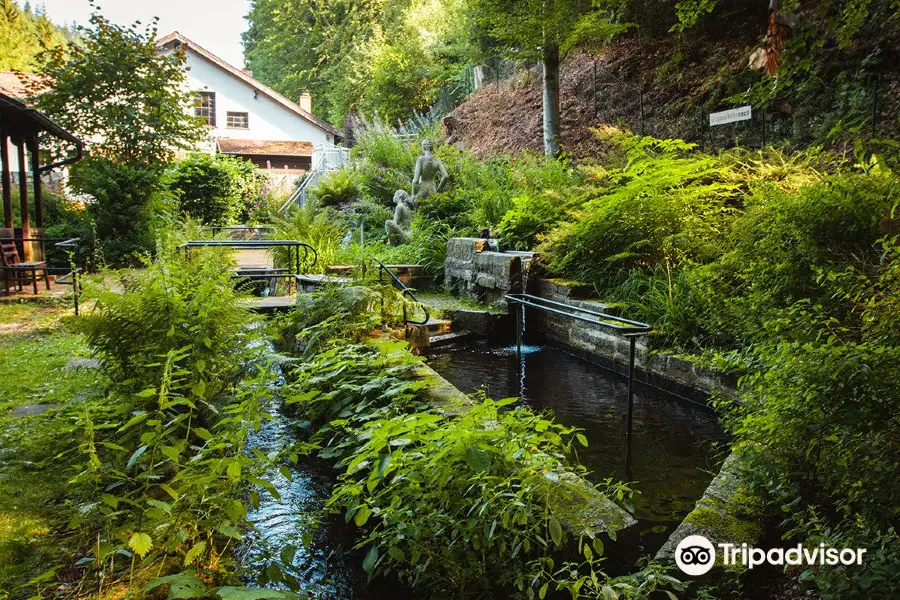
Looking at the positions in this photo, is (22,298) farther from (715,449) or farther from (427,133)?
(427,133)

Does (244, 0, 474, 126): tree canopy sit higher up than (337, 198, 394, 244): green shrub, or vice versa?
(244, 0, 474, 126): tree canopy

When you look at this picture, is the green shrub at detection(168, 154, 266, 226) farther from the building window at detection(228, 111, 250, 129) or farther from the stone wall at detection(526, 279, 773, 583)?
the building window at detection(228, 111, 250, 129)

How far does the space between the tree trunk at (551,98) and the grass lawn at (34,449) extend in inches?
343

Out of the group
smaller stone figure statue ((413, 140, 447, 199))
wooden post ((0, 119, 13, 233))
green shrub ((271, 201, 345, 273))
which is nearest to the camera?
green shrub ((271, 201, 345, 273))

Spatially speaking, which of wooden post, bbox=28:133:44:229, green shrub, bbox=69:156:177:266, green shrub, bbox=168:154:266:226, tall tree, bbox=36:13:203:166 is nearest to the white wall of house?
green shrub, bbox=168:154:266:226

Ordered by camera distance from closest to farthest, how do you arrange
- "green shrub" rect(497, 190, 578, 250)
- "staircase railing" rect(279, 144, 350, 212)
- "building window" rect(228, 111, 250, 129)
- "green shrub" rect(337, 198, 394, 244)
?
"green shrub" rect(497, 190, 578, 250) → "green shrub" rect(337, 198, 394, 244) → "staircase railing" rect(279, 144, 350, 212) → "building window" rect(228, 111, 250, 129)

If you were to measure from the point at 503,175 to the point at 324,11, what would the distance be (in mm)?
29278

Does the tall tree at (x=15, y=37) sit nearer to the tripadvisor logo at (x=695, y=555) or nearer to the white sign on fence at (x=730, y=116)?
the white sign on fence at (x=730, y=116)

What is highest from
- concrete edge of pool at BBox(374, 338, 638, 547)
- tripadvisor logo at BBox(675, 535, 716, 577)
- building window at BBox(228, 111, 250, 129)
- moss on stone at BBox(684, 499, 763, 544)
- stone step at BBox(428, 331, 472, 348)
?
building window at BBox(228, 111, 250, 129)

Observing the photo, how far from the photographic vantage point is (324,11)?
119ft

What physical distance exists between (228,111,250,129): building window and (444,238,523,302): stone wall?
23359 millimetres

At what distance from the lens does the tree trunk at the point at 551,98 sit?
11.5m

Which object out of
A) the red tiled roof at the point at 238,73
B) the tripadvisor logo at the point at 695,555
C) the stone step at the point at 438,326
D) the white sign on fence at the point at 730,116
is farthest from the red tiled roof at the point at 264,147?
the tripadvisor logo at the point at 695,555

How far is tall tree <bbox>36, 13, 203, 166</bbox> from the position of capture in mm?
12117
